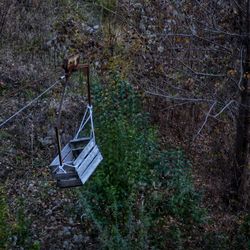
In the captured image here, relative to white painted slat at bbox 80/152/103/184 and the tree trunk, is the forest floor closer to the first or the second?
the tree trunk

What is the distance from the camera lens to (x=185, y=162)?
7.36m

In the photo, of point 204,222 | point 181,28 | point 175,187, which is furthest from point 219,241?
point 181,28

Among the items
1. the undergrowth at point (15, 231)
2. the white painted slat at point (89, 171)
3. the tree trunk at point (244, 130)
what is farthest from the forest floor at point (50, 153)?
the white painted slat at point (89, 171)

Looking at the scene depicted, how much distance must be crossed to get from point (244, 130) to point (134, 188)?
5.16 feet

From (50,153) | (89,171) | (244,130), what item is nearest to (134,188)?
(50,153)

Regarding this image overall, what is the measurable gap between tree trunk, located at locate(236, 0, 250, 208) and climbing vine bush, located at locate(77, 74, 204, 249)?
2.33ft

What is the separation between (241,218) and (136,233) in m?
1.52

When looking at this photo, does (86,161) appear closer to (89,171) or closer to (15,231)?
(89,171)

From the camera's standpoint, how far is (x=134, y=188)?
6719 millimetres

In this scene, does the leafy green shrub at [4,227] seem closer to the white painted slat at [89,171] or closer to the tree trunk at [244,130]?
the white painted slat at [89,171]

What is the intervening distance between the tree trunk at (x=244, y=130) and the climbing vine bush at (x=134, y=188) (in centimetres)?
71

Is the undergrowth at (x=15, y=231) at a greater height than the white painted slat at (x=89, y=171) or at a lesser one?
lesser

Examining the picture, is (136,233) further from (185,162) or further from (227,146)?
(227,146)

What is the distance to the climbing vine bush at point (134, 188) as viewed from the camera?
6.29m
